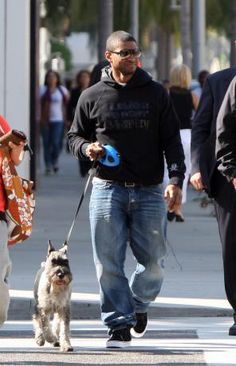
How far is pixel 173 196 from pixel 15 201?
102 cm

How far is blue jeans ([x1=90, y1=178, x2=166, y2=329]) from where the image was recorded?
9383mm

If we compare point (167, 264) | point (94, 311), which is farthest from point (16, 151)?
point (167, 264)

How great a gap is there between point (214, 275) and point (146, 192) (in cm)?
387

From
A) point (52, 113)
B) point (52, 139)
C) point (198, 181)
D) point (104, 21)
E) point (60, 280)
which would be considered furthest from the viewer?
point (104, 21)

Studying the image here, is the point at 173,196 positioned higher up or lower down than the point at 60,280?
higher up

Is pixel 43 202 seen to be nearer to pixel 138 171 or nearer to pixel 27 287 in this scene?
pixel 27 287

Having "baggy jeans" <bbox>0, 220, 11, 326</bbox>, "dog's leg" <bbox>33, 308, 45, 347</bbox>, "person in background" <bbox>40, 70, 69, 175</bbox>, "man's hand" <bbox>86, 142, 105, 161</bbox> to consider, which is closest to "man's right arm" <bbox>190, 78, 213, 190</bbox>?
"man's hand" <bbox>86, 142, 105, 161</bbox>

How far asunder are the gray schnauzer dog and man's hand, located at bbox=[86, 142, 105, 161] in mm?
601

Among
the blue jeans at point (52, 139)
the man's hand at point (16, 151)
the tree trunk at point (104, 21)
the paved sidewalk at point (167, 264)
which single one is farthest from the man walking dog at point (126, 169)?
the tree trunk at point (104, 21)

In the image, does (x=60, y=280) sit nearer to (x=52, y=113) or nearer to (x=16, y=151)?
(x=16, y=151)

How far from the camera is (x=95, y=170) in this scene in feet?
31.0

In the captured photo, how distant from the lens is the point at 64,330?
368 inches

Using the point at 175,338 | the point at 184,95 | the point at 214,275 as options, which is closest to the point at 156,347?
the point at 175,338

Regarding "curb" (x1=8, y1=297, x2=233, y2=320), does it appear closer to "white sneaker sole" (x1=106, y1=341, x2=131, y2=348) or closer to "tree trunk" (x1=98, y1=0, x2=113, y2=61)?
"white sneaker sole" (x1=106, y1=341, x2=131, y2=348)
